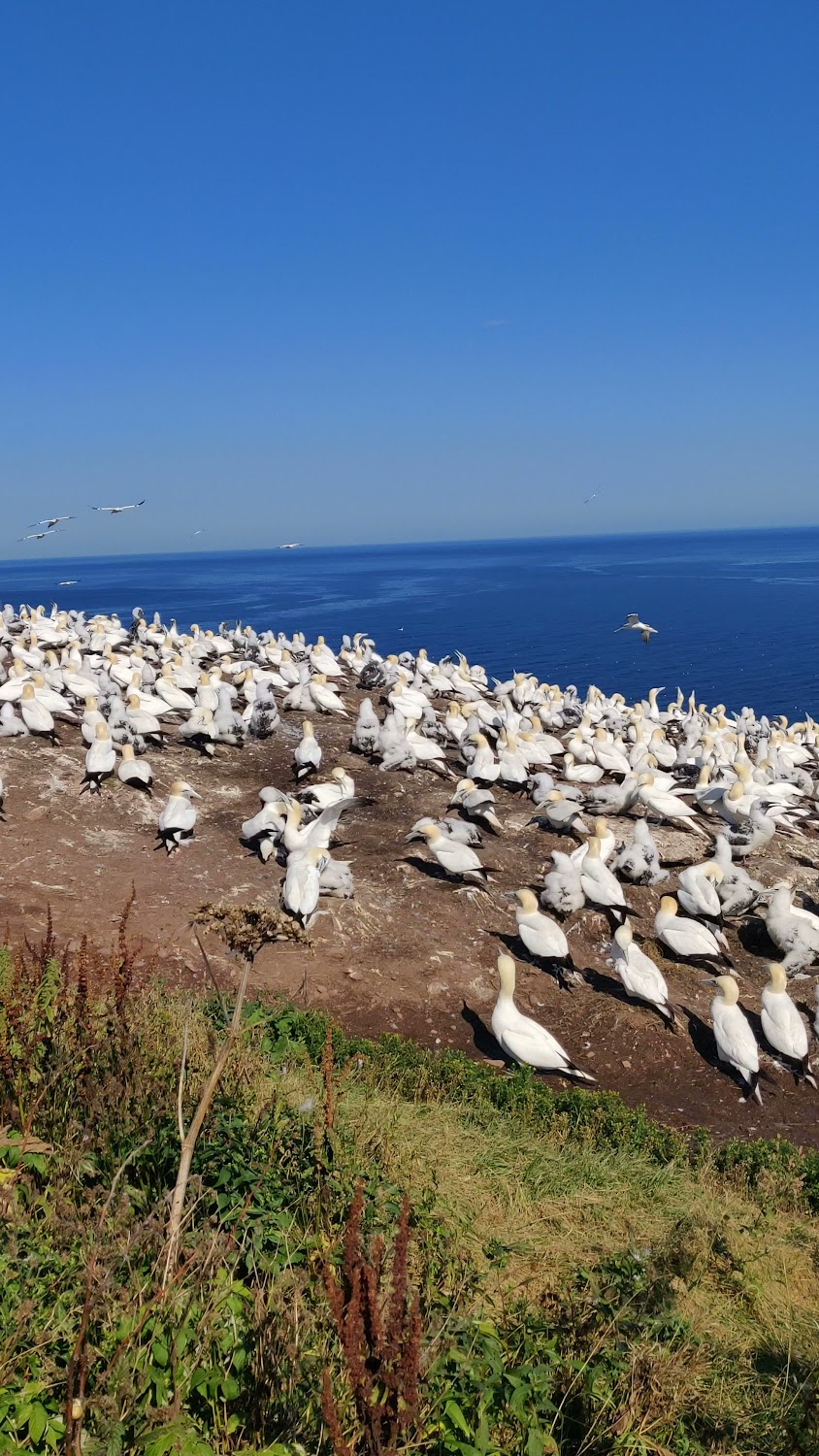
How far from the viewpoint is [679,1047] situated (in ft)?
30.3

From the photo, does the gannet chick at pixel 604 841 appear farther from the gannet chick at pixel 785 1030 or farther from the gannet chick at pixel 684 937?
the gannet chick at pixel 785 1030

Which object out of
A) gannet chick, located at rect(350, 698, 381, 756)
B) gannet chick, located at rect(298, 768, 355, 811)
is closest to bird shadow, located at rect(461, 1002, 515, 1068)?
gannet chick, located at rect(298, 768, 355, 811)

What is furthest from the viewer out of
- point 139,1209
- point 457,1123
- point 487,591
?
point 487,591

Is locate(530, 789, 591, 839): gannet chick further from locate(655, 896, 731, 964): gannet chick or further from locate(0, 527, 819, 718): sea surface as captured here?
locate(0, 527, 819, 718): sea surface

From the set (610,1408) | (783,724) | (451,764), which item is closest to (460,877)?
(451,764)

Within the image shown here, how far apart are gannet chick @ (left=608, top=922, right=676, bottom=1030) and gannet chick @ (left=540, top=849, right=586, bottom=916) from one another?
1286mm

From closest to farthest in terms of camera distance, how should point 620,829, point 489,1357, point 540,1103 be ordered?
point 489,1357 → point 540,1103 → point 620,829

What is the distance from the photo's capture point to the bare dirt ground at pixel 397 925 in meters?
8.91

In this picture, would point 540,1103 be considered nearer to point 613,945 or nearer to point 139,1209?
point 613,945

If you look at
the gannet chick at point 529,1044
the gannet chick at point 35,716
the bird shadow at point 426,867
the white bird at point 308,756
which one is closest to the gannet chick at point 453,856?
the bird shadow at point 426,867

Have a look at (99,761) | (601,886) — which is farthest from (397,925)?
(99,761)

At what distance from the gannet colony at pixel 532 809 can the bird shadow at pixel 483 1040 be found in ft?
0.42

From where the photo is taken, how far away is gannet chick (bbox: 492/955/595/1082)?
820 centimetres

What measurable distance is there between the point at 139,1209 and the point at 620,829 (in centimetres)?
1115
